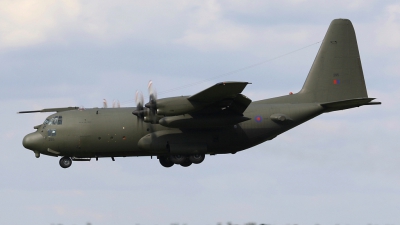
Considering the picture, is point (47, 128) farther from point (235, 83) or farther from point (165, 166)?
point (235, 83)

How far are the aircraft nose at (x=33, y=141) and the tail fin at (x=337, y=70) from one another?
41.0 feet

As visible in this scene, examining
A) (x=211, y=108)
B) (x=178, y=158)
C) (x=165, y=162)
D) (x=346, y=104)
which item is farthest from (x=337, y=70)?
(x=165, y=162)

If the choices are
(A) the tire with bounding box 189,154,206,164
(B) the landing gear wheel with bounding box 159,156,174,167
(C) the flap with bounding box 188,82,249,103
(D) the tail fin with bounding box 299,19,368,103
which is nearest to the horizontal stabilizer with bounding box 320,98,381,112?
(D) the tail fin with bounding box 299,19,368,103

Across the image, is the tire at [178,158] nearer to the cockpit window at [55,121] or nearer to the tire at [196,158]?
the tire at [196,158]

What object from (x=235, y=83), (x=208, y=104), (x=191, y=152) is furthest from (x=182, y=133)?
(x=235, y=83)

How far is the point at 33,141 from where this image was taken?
2991 centimetres

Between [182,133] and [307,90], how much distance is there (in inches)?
256

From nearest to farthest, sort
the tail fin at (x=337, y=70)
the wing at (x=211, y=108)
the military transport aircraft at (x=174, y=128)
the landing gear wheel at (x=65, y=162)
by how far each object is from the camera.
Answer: the wing at (x=211, y=108), the military transport aircraft at (x=174, y=128), the landing gear wheel at (x=65, y=162), the tail fin at (x=337, y=70)

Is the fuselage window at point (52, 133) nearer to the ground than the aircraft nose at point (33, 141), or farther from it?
farther from it

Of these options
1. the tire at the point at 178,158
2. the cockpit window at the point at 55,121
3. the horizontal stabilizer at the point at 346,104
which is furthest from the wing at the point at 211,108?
the cockpit window at the point at 55,121

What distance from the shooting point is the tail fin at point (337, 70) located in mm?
30938

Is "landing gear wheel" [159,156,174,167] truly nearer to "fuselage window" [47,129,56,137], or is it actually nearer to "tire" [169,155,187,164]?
"tire" [169,155,187,164]

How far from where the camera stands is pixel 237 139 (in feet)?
96.6

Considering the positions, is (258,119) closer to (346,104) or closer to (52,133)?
(346,104)
